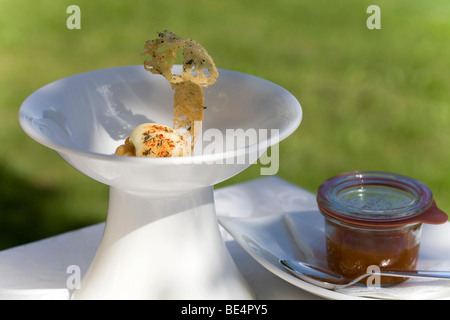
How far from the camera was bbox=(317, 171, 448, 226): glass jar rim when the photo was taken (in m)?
0.73

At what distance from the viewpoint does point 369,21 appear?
9.85 ft

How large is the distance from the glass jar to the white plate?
1.4 inches

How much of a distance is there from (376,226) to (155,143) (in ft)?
0.93

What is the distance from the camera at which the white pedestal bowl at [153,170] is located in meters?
0.62

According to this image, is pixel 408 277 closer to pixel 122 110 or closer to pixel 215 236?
pixel 215 236

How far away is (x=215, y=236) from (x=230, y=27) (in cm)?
231
